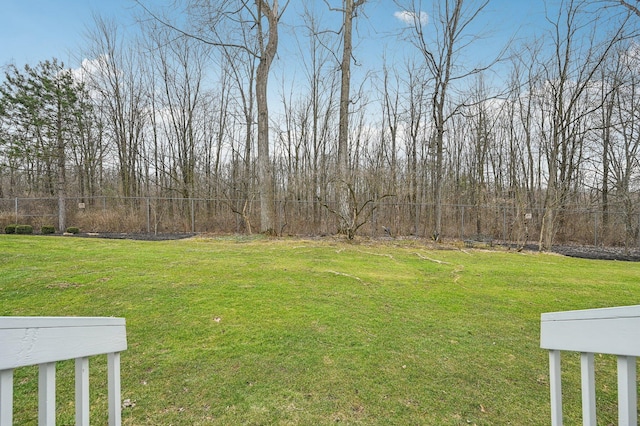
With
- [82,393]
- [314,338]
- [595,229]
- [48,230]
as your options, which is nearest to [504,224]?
[595,229]

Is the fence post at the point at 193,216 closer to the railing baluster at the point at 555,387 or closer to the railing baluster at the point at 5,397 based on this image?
the railing baluster at the point at 5,397

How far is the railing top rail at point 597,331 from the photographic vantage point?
0.75 metres

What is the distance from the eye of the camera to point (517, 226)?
13891 mm

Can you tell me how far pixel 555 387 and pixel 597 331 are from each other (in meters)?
0.45

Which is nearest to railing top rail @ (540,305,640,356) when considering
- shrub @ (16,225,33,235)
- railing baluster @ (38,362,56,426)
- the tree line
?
railing baluster @ (38,362,56,426)

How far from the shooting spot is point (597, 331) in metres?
0.86

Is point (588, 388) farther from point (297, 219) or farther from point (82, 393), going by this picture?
point (297, 219)

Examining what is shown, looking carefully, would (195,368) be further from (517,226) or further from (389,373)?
(517,226)

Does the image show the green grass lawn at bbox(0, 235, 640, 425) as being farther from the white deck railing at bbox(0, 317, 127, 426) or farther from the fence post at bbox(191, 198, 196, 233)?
the fence post at bbox(191, 198, 196, 233)

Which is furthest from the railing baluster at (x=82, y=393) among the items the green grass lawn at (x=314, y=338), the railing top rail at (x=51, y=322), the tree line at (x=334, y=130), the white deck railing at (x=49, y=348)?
the tree line at (x=334, y=130)

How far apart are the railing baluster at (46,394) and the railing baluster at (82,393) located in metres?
0.14

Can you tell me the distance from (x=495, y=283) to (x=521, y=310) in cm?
128

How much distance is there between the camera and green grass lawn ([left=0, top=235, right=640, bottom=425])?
2.11 m

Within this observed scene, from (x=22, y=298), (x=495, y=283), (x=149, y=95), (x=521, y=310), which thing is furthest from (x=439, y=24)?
(x=149, y=95)
